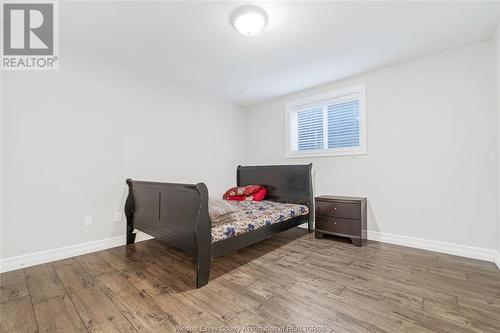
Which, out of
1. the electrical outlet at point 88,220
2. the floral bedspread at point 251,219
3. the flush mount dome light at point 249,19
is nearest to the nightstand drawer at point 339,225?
the floral bedspread at point 251,219

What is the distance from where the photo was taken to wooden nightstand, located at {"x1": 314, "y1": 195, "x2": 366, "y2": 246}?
2855 mm

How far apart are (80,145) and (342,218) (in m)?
3.51

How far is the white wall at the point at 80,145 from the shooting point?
2.26 meters

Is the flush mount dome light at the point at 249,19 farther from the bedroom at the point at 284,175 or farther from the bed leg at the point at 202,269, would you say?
the bed leg at the point at 202,269

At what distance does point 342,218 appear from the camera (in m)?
2.98

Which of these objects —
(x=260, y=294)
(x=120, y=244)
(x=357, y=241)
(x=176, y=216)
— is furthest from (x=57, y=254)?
(x=357, y=241)

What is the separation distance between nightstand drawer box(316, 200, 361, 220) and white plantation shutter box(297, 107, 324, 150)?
111 centimetres

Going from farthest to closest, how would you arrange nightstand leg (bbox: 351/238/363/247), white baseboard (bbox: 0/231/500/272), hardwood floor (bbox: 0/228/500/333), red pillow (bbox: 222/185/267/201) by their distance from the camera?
red pillow (bbox: 222/185/267/201) → nightstand leg (bbox: 351/238/363/247) → white baseboard (bbox: 0/231/500/272) → hardwood floor (bbox: 0/228/500/333)

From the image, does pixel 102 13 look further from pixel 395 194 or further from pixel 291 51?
pixel 395 194

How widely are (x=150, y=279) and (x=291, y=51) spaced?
2.94 m

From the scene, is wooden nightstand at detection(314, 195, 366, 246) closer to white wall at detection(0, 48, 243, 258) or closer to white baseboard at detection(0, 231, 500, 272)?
white baseboard at detection(0, 231, 500, 272)

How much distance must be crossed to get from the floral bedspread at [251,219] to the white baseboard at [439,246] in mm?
1084

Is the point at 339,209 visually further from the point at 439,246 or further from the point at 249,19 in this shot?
the point at 249,19

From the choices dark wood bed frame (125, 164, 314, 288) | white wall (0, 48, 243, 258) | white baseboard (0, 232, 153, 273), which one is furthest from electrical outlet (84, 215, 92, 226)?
dark wood bed frame (125, 164, 314, 288)
